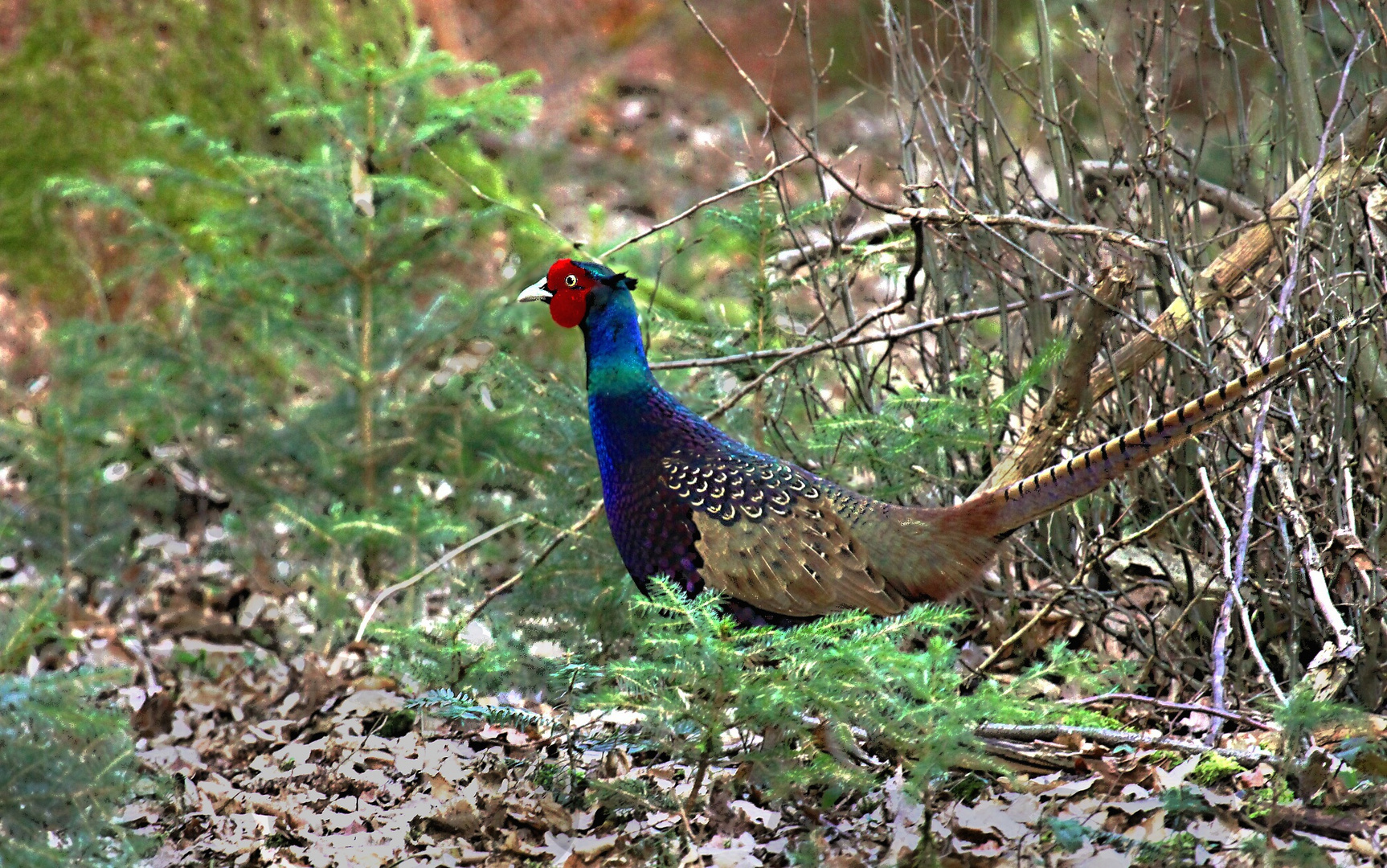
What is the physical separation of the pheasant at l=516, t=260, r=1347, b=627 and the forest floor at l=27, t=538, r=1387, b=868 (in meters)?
0.46

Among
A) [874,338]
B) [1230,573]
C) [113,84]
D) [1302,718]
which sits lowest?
[1302,718]

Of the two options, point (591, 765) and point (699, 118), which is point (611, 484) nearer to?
point (591, 765)

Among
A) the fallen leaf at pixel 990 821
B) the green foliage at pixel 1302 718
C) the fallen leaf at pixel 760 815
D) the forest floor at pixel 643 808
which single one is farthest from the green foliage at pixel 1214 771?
the fallen leaf at pixel 760 815

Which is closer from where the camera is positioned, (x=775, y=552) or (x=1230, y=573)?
(x=1230, y=573)

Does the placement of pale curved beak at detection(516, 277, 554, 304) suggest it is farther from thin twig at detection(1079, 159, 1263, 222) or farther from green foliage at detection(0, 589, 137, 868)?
thin twig at detection(1079, 159, 1263, 222)

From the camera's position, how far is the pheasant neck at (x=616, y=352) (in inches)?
144

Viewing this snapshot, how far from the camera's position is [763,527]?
3465 millimetres

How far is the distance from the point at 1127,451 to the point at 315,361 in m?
3.89

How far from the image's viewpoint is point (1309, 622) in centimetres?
362

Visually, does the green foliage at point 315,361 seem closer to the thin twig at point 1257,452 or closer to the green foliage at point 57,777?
the green foliage at point 57,777

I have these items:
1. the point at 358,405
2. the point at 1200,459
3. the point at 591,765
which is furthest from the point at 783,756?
the point at 358,405

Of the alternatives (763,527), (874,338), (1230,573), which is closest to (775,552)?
(763,527)

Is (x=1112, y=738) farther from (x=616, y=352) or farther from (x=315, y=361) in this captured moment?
(x=315, y=361)

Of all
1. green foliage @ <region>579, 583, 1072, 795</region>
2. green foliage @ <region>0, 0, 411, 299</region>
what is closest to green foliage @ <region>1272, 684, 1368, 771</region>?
green foliage @ <region>579, 583, 1072, 795</region>
